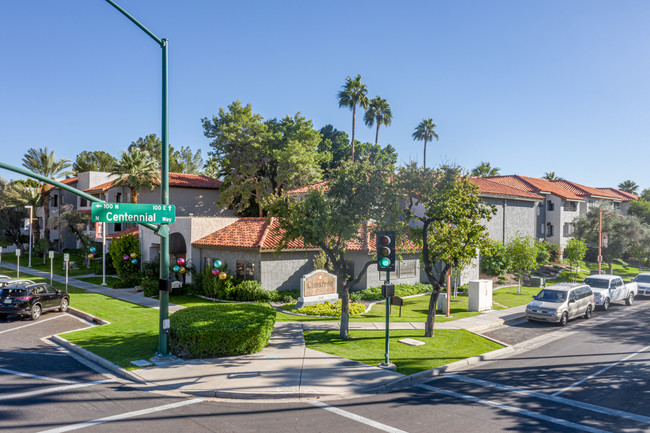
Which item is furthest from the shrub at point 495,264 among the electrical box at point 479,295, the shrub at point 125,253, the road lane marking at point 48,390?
the road lane marking at point 48,390

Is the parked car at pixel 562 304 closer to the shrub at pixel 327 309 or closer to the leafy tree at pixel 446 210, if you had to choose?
the leafy tree at pixel 446 210

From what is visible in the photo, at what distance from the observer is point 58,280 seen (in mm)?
33219

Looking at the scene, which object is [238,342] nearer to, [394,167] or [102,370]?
[102,370]

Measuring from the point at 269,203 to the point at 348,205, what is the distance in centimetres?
304

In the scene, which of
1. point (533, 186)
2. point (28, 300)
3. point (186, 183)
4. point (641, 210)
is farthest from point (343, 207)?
point (641, 210)

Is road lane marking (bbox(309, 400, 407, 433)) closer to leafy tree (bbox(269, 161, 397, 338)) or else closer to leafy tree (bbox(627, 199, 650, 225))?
leafy tree (bbox(269, 161, 397, 338))

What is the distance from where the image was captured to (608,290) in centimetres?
2555

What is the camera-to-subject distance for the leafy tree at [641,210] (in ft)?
180

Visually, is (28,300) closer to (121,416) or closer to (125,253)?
(125,253)

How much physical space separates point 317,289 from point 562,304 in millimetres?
11757

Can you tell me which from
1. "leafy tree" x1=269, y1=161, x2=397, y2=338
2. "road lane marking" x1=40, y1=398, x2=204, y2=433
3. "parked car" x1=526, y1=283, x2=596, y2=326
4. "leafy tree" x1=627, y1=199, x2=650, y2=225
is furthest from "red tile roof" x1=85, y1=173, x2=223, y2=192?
"leafy tree" x1=627, y1=199, x2=650, y2=225

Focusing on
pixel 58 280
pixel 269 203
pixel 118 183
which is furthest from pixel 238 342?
pixel 118 183

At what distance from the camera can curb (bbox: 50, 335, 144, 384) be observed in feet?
39.6

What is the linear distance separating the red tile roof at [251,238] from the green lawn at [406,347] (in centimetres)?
795
